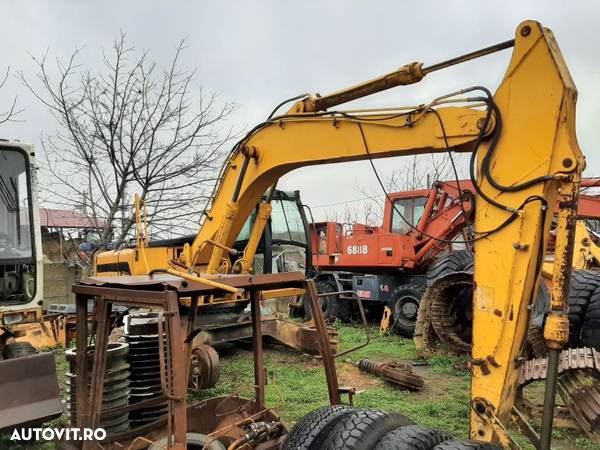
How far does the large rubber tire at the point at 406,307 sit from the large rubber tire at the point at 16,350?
6187 mm

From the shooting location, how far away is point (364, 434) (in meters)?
2.36

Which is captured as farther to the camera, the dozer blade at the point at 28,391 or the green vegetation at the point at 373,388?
the green vegetation at the point at 373,388

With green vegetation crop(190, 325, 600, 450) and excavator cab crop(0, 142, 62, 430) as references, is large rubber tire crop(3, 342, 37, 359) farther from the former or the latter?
green vegetation crop(190, 325, 600, 450)

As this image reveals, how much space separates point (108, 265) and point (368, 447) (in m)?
6.55

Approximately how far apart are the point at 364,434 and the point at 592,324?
4.47m

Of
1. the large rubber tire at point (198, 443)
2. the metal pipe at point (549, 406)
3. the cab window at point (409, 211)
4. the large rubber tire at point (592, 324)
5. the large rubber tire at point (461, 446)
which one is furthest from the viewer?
the cab window at point (409, 211)

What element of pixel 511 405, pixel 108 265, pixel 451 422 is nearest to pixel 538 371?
pixel 451 422

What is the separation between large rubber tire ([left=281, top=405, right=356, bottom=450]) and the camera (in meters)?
2.48

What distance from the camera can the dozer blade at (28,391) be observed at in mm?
3836

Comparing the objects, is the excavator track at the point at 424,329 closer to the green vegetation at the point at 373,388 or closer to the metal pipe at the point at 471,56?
the green vegetation at the point at 373,388

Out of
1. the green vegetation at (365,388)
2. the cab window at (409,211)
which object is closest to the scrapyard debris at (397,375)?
the green vegetation at (365,388)

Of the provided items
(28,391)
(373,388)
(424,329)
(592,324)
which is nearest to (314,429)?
(28,391)

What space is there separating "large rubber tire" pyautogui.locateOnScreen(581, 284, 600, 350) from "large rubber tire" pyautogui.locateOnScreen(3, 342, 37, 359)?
5.83 m

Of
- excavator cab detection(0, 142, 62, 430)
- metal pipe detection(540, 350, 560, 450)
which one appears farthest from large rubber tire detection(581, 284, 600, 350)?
excavator cab detection(0, 142, 62, 430)
